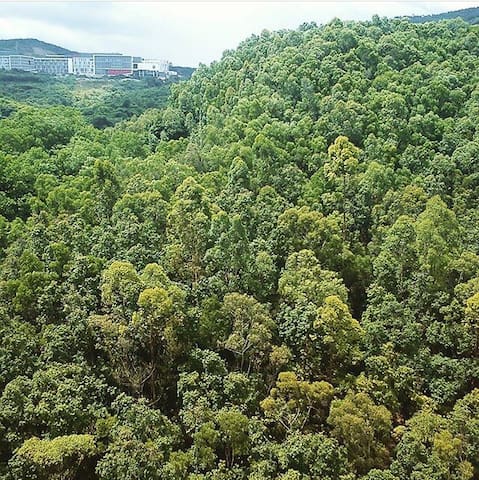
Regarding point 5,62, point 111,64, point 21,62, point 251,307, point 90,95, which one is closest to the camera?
point 251,307

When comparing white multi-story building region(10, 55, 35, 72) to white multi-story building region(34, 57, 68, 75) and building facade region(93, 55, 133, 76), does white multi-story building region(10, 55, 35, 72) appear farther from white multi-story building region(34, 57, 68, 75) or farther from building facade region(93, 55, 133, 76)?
building facade region(93, 55, 133, 76)

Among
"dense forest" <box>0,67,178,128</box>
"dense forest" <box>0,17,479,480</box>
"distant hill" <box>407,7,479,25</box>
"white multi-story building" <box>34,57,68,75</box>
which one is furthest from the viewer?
"white multi-story building" <box>34,57,68,75</box>

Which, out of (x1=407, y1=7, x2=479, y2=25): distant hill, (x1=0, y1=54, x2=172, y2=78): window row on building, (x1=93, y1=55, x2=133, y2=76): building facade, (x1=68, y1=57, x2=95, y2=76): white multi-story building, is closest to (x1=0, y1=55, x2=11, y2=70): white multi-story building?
(x1=0, y1=54, x2=172, y2=78): window row on building

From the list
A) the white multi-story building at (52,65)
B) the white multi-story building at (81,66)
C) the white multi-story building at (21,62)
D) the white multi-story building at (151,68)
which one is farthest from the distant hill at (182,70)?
the white multi-story building at (21,62)

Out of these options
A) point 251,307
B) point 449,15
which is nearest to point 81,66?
point 449,15

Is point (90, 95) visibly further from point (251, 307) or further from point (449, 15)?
point (251, 307)

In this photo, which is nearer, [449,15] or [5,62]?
[449,15]
